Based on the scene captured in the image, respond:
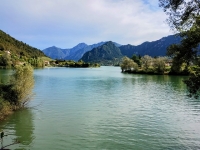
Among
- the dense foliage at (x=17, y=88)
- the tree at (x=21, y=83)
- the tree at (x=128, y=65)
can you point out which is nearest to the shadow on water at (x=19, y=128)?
the dense foliage at (x=17, y=88)

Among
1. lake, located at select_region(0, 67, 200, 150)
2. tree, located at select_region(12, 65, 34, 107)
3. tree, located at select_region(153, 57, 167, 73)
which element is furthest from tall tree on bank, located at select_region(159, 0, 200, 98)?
tree, located at select_region(153, 57, 167, 73)

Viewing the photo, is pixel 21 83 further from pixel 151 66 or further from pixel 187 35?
pixel 151 66

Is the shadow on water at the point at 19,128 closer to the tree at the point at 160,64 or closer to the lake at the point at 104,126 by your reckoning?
the lake at the point at 104,126

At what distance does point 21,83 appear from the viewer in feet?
118

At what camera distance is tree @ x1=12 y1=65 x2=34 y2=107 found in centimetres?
3562

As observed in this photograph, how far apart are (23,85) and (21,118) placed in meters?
5.55

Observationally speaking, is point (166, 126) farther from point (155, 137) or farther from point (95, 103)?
point (95, 103)

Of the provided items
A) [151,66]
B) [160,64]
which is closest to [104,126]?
[160,64]

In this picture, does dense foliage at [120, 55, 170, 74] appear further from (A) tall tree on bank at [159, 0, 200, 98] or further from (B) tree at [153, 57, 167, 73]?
(A) tall tree on bank at [159, 0, 200, 98]

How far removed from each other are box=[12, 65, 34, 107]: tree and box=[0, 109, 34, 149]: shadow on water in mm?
2541

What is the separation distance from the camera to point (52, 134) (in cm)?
2681

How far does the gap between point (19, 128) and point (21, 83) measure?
29.7 feet

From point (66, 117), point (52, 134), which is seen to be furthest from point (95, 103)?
point (52, 134)

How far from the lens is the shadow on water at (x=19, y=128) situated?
2419cm
